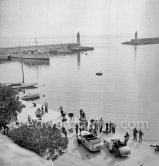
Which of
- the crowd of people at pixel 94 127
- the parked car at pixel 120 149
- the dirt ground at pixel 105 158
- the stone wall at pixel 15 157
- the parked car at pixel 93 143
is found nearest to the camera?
the stone wall at pixel 15 157

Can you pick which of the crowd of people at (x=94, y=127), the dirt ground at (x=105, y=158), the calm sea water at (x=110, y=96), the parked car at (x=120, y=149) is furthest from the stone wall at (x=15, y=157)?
the calm sea water at (x=110, y=96)

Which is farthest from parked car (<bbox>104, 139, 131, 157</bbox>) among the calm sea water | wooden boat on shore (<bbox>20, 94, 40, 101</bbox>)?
wooden boat on shore (<bbox>20, 94, 40, 101</bbox>)

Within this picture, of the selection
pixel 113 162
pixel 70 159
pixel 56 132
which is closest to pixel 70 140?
pixel 70 159

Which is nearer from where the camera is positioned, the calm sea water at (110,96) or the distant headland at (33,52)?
the calm sea water at (110,96)

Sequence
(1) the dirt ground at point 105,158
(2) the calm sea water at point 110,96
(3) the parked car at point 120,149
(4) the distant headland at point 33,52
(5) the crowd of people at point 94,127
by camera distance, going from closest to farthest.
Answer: (1) the dirt ground at point 105,158, (3) the parked car at point 120,149, (5) the crowd of people at point 94,127, (2) the calm sea water at point 110,96, (4) the distant headland at point 33,52

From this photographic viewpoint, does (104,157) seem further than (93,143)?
No

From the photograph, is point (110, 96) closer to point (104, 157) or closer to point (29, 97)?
point (29, 97)

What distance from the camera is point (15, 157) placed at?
1058 millimetres

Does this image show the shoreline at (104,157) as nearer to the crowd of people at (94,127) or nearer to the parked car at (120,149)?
the parked car at (120,149)

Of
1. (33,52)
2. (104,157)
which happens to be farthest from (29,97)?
(33,52)

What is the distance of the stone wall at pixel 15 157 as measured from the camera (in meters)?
1.04

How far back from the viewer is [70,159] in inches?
500

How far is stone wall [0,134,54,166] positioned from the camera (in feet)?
3.40

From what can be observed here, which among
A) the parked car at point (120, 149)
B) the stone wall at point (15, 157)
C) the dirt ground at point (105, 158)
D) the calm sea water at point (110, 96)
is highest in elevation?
the stone wall at point (15, 157)
